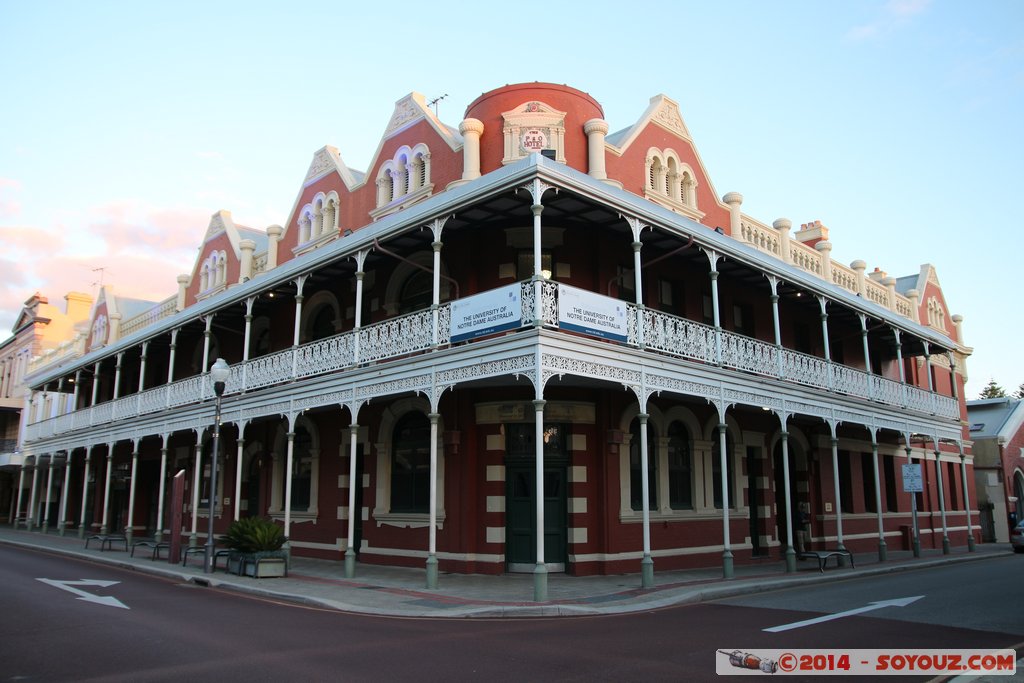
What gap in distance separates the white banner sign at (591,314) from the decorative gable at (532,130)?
5836 mm

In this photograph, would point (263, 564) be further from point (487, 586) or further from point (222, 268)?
point (222, 268)

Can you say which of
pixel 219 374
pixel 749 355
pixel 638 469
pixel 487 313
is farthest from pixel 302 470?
pixel 749 355

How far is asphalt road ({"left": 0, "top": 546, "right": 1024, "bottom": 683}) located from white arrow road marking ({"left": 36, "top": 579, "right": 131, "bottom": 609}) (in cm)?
17

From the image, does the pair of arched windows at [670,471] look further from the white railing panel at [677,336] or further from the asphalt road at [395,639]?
the asphalt road at [395,639]

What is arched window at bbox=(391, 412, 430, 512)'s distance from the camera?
17844mm

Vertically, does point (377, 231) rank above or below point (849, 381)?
above

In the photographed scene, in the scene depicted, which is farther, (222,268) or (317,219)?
(222,268)

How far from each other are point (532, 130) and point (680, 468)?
886 centimetres

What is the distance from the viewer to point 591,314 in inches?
533

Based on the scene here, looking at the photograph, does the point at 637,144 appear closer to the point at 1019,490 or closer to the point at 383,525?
the point at 383,525

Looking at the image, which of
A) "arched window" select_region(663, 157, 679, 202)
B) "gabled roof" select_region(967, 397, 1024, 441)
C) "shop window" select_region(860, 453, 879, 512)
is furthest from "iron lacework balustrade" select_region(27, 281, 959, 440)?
"gabled roof" select_region(967, 397, 1024, 441)

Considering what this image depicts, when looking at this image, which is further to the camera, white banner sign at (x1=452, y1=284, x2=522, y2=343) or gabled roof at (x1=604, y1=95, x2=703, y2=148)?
gabled roof at (x1=604, y1=95, x2=703, y2=148)

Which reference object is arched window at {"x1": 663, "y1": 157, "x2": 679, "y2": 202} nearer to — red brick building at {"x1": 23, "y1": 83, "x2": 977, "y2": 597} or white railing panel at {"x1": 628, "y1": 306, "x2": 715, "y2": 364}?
red brick building at {"x1": 23, "y1": 83, "x2": 977, "y2": 597}

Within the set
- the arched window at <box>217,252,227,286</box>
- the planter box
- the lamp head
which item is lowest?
the planter box
